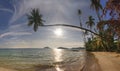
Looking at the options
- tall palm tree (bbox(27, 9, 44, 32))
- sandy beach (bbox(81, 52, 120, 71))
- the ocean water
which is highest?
tall palm tree (bbox(27, 9, 44, 32))

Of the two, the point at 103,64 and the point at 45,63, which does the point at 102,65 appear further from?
the point at 45,63

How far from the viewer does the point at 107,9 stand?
26.5 ft

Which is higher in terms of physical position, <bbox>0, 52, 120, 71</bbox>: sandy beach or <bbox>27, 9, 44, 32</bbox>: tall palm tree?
Answer: <bbox>27, 9, 44, 32</bbox>: tall palm tree

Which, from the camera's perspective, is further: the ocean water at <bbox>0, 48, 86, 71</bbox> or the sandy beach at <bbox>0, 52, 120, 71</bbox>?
the ocean water at <bbox>0, 48, 86, 71</bbox>

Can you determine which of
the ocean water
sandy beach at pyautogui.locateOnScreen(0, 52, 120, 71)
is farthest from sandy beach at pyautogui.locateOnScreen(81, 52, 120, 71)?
the ocean water

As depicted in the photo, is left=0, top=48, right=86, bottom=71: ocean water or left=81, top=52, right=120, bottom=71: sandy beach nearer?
left=81, top=52, right=120, bottom=71: sandy beach

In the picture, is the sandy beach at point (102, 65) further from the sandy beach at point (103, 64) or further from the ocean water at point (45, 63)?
the ocean water at point (45, 63)

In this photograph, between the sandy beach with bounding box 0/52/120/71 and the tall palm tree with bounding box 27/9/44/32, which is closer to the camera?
the sandy beach with bounding box 0/52/120/71

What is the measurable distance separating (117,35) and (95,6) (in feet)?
123

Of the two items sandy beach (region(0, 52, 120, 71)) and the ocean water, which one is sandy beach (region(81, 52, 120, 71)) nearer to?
sandy beach (region(0, 52, 120, 71))

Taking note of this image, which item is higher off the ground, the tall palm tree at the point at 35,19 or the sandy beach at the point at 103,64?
the tall palm tree at the point at 35,19

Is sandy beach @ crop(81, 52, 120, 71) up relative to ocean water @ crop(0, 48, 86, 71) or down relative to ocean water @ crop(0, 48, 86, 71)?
up

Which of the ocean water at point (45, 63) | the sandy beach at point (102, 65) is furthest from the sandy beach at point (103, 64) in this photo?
the ocean water at point (45, 63)

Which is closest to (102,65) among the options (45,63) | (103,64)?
(103,64)
